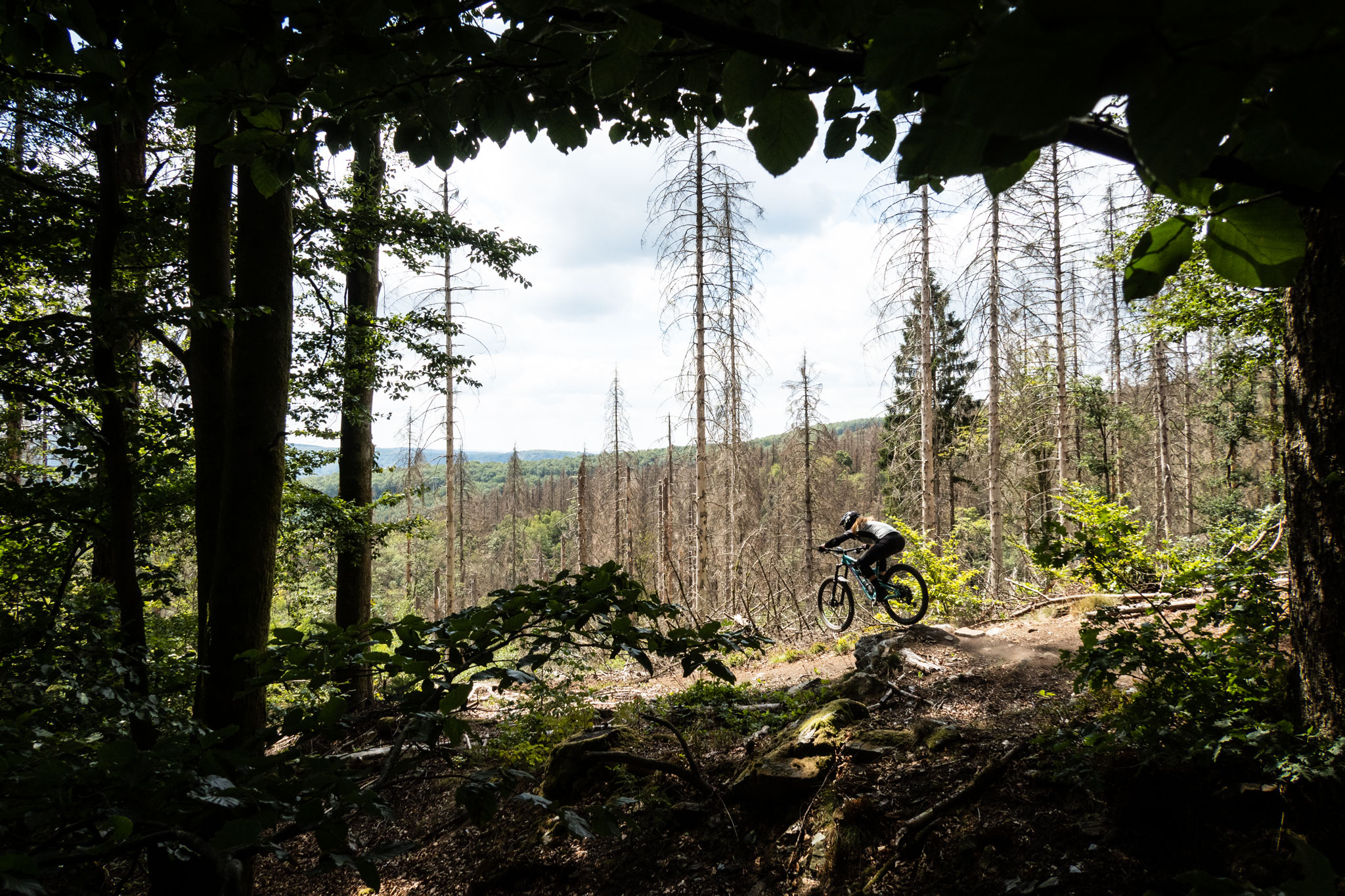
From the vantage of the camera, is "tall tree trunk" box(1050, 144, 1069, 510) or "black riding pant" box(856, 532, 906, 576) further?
"tall tree trunk" box(1050, 144, 1069, 510)

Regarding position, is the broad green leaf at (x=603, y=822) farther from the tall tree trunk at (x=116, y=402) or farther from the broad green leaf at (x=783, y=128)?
the tall tree trunk at (x=116, y=402)

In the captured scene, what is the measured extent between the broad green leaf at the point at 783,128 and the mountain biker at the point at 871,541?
22.2 feet

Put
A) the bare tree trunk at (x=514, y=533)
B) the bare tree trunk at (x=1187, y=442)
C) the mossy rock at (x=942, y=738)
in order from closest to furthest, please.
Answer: the mossy rock at (x=942, y=738) → the bare tree trunk at (x=1187, y=442) → the bare tree trunk at (x=514, y=533)

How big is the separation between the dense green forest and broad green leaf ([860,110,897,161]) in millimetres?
12

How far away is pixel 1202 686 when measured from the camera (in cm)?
247

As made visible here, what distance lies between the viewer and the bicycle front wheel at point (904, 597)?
745cm

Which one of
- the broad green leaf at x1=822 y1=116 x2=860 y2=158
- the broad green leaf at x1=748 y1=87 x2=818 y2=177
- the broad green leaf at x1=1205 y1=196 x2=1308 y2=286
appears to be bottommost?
the broad green leaf at x1=1205 y1=196 x2=1308 y2=286

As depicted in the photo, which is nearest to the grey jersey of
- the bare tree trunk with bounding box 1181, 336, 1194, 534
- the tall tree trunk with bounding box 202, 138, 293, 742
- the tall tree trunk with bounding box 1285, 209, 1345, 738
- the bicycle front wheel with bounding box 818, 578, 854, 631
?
the bicycle front wheel with bounding box 818, 578, 854, 631

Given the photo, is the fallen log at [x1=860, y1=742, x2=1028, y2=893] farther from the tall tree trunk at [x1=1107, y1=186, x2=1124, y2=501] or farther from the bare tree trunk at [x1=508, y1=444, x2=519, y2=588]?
the bare tree trunk at [x1=508, y1=444, x2=519, y2=588]

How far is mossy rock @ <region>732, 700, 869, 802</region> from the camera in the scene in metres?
3.14

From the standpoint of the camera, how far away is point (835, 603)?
8.70 meters

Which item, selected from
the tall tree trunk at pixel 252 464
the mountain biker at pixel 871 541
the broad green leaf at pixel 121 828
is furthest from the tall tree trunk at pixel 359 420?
the broad green leaf at pixel 121 828

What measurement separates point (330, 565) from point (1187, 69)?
13059 mm

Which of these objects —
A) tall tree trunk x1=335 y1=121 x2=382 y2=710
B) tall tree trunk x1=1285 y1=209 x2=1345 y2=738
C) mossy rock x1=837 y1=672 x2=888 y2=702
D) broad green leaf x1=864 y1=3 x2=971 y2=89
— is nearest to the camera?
broad green leaf x1=864 y1=3 x2=971 y2=89
